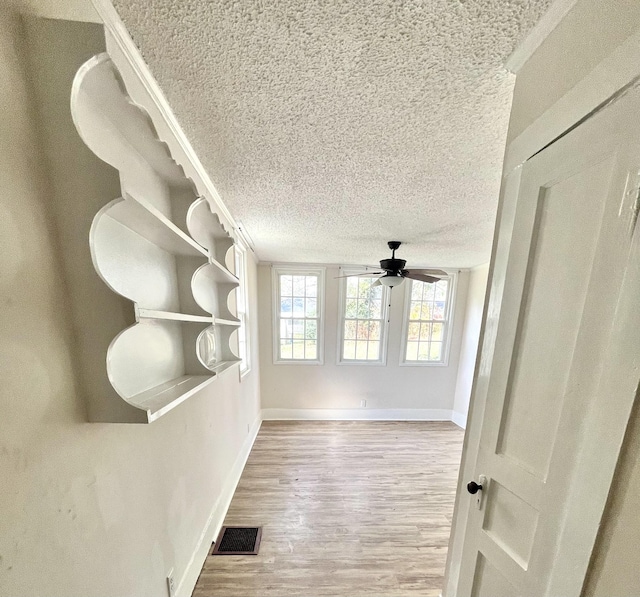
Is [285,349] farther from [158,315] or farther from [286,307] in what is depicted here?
[158,315]

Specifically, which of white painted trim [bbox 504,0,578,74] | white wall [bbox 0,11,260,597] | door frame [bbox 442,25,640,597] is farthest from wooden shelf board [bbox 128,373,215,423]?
white painted trim [bbox 504,0,578,74]

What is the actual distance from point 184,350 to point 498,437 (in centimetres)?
131

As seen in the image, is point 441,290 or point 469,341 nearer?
point 469,341

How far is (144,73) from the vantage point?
2.59 feet

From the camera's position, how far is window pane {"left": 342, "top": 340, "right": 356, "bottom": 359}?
3828 mm

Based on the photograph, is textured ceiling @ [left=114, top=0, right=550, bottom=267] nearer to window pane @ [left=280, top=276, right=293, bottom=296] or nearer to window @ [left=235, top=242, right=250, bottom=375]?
window @ [left=235, top=242, right=250, bottom=375]

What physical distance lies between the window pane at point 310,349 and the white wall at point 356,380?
0.16 metres

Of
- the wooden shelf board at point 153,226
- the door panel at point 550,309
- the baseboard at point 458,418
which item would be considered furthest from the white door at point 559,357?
the baseboard at point 458,418

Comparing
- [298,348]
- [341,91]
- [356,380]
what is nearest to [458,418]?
[356,380]

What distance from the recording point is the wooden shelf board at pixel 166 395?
0.69 m

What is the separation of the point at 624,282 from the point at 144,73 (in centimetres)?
147

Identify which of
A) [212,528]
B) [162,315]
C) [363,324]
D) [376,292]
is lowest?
[212,528]

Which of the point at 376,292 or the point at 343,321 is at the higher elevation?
the point at 376,292

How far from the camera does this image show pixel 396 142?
1.06 metres
